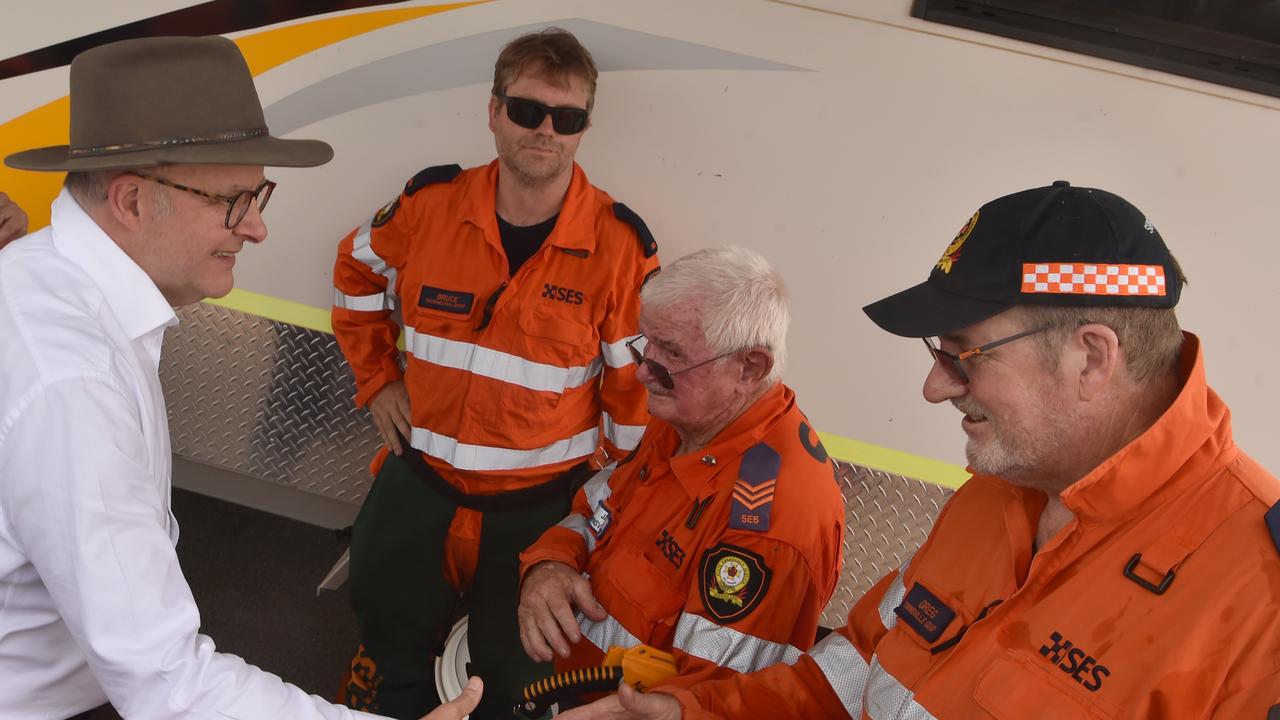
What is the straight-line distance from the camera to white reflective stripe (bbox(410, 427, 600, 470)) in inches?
126

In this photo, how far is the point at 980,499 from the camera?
194 cm

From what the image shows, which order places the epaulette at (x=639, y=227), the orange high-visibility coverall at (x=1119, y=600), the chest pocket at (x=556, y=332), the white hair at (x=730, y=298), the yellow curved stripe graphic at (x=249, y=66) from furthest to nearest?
the yellow curved stripe graphic at (x=249, y=66)
the epaulette at (x=639, y=227)
the chest pocket at (x=556, y=332)
the white hair at (x=730, y=298)
the orange high-visibility coverall at (x=1119, y=600)

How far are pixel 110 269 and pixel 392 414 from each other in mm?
1647

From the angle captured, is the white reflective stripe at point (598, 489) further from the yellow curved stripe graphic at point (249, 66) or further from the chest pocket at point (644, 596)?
the yellow curved stripe graphic at point (249, 66)

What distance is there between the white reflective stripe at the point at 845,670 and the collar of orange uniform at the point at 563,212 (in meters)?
1.59

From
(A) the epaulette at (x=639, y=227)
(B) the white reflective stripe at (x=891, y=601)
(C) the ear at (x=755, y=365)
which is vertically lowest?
(B) the white reflective stripe at (x=891, y=601)

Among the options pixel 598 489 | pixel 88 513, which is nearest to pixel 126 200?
pixel 88 513

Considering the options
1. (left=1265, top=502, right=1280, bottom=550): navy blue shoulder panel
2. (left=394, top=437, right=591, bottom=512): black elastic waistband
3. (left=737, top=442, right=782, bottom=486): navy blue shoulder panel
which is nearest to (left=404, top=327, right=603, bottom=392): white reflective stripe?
(left=394, top=437, right=591, bottom=512): black elastic waistband

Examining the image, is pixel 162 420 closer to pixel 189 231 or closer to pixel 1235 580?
pixel 189 231

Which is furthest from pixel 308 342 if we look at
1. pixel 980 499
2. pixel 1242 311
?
pixel 1242 311

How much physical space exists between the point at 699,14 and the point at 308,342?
1.96 m

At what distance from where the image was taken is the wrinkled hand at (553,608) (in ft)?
7.99

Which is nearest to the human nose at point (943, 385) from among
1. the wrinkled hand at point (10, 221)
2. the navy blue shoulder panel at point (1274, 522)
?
the navy blue shoulder panel at point (1274, 522)

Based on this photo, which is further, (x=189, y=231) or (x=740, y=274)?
(x=740, y=274)
